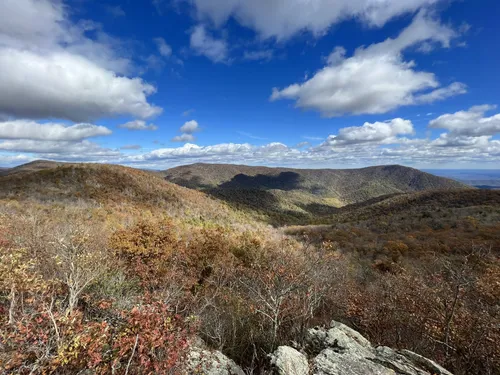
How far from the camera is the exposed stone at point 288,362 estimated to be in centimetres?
611

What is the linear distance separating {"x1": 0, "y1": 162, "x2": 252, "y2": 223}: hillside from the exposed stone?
39.5 metres

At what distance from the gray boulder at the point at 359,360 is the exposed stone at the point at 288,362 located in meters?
0.28

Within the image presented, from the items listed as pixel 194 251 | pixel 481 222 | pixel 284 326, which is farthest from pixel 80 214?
pixel 481 222

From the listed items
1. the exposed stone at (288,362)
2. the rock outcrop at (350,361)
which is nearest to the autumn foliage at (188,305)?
the exposed stone at (288,362)

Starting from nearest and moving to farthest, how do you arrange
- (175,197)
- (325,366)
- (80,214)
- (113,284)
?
→ (325,366), (113,284), (80,214), (175,197)

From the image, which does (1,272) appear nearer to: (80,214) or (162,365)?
(162,365)

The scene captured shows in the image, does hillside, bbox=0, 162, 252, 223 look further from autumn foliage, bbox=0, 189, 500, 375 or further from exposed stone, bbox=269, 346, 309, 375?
exposed stone, bbox=269, 346, 309, 375

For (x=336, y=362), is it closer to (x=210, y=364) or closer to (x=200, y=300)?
(x=210, y=364)

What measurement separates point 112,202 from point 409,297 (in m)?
43.3

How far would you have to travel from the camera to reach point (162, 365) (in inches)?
201

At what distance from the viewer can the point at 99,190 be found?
48031mm

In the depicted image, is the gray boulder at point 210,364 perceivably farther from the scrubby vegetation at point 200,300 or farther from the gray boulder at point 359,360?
the gray boulder at point 359,360

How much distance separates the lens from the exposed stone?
6113mm

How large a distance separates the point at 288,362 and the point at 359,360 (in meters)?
2.02
